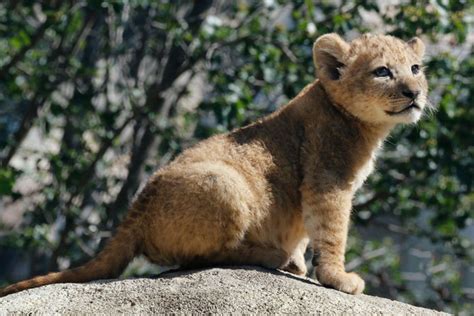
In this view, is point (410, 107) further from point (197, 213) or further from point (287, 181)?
point (197, 213)

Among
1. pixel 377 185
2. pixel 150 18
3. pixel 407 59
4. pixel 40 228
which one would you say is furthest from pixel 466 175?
pixel 40 228

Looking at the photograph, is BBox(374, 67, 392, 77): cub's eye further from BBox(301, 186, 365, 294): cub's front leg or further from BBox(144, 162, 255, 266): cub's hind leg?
BBox(144, 162, 255, 266): cub's hind leg

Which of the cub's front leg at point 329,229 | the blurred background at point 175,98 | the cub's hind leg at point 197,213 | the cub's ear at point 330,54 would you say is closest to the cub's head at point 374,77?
the cub's ear at point 330,54

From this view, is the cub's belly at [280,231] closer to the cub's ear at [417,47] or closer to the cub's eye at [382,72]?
the cub's eye at [382,72]

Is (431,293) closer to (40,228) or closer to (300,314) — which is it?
(40,228)

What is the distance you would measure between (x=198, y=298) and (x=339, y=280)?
3.63 ft

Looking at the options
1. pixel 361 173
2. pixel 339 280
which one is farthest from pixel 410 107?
pixel 339 280

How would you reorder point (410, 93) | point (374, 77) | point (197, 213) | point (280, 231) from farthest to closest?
point (374, 77) → point (410, 93) → point (280, 231) → point (197, 213)

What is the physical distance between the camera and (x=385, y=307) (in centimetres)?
645

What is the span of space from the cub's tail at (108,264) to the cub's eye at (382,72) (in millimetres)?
2318

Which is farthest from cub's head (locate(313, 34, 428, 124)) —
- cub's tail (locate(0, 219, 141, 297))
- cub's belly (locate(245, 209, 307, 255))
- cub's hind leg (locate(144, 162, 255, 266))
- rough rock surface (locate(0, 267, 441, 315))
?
cub's tail (locate(0, 219, 141, 297))

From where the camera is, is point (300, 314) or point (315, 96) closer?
point (300, 314)

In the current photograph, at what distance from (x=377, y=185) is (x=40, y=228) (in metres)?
3.93

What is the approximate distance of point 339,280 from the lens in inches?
266
